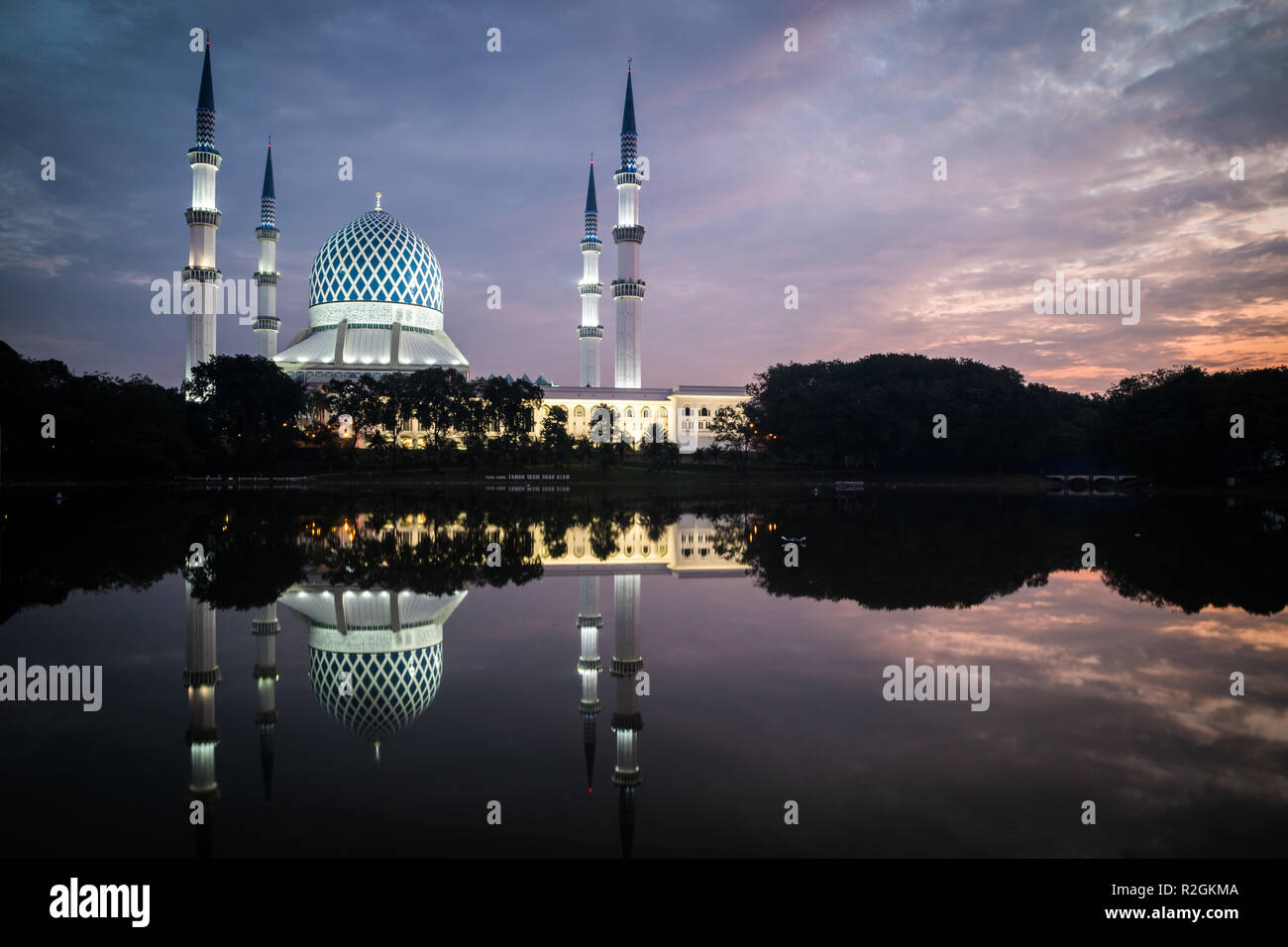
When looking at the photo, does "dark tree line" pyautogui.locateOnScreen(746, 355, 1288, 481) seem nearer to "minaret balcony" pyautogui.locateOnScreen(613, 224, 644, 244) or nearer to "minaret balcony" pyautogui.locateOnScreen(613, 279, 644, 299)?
"minaret balcony" pyautogui.locateOnScreen(613, 279, 644, 299)

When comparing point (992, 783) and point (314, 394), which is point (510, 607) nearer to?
point (992, 783)

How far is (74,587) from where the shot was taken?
12391 mm

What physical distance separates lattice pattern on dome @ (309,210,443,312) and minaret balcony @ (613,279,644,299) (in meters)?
18.3

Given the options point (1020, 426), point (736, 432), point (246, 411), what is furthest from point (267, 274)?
point (1020, 426)

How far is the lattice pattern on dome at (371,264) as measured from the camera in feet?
227

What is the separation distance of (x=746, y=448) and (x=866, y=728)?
2355 inches

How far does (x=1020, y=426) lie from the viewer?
189 ft

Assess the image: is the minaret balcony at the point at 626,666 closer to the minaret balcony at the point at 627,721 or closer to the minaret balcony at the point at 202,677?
the minaret balcony at the point at 627,721

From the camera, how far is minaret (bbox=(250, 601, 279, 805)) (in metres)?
5.64

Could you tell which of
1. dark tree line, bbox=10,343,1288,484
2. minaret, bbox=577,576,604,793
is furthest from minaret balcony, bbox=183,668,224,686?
dark tree line, bbox=10,343,1288,484

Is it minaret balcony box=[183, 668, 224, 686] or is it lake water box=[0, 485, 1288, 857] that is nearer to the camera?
lake water box=[0, 485, 1288, 857]

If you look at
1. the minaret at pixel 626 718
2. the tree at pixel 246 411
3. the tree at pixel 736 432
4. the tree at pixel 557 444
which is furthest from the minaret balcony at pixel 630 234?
the minaret at pixel 626 718
